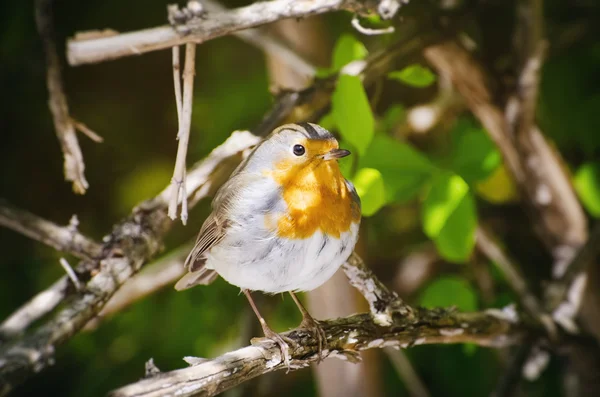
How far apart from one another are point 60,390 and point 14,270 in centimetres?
46

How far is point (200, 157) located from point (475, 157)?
3.01ft

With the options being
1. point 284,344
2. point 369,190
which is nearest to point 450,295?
point 369,190

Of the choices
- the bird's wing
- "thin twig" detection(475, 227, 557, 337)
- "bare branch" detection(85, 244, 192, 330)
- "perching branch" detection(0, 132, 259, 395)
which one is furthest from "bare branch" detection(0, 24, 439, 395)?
"thin twig" detection(475, 227, 557, 337)

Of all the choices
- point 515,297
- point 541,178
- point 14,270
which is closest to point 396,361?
point 515,297

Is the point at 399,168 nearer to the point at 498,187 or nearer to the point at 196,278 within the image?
the point at 196,278

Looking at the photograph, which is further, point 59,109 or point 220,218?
point 59,109

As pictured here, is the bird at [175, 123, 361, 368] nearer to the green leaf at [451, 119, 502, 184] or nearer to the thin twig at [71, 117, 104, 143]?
the thin twig at [71, 117, 104, 143]

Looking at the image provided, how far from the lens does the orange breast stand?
113 cm

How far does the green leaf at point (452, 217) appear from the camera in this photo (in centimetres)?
143

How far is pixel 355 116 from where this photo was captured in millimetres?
1247

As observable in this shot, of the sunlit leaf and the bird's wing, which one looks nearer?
the bird's wing

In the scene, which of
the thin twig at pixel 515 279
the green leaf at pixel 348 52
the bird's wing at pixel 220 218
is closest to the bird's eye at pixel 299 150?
the bird's wing at pixel 220 218

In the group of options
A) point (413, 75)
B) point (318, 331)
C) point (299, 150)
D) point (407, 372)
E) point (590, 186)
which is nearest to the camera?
point (299, 150)

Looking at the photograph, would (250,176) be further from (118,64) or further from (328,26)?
(118,64)
